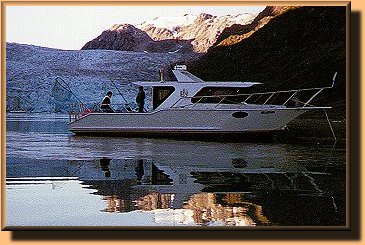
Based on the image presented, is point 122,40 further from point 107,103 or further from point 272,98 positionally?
point 272,98

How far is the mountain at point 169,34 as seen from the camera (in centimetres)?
438

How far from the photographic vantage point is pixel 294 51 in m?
4.52

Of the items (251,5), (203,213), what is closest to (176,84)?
(251,5)

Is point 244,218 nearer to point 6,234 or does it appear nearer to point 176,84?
point 6,234

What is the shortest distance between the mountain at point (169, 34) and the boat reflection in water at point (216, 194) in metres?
0.88

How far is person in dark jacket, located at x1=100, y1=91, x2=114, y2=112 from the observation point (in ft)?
16.2

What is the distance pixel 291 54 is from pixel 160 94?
67.0 inches

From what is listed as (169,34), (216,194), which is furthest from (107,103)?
(216,194)

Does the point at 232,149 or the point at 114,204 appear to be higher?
the point at 232,149

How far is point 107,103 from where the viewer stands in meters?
5.09

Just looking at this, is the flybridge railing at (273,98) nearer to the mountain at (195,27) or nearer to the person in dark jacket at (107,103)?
the mountain at (195,27)

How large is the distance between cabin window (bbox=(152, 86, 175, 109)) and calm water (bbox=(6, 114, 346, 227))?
2.01ft

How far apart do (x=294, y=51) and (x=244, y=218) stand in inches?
55.3

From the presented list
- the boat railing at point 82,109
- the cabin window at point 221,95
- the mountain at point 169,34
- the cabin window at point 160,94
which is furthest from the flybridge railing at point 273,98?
the boat railing at point 82,109
